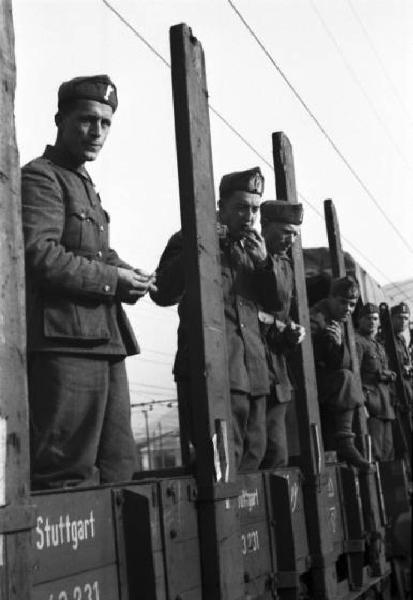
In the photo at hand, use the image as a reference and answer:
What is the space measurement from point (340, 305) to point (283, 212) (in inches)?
75.8

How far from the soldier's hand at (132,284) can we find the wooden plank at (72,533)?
95 centimetres

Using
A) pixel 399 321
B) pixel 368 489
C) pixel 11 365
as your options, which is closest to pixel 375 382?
pixel 399 321

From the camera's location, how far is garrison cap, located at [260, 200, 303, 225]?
5.38 m

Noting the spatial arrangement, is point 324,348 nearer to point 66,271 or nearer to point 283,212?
point 283,212

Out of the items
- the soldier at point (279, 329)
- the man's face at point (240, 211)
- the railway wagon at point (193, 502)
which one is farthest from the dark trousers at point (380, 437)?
the man's face at point (240, 211)

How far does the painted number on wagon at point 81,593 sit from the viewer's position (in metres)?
2.43

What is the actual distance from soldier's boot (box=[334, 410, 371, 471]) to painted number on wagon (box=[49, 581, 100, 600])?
452cm

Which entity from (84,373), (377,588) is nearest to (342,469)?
(377,588)

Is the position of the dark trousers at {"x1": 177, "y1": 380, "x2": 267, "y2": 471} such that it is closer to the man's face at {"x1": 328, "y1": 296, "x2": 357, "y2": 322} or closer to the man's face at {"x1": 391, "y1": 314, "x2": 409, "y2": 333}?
the man's face at {"x1": 328, "y1": 296, "x2": 357, "y2": 322}

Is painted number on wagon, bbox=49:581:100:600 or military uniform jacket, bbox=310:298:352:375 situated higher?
military uniform jacket, bbox=310:298:352:375

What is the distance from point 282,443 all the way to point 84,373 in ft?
6.78

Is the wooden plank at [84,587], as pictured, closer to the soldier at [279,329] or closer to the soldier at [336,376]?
the soldier at [279,329]

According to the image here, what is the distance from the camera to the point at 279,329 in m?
5.23

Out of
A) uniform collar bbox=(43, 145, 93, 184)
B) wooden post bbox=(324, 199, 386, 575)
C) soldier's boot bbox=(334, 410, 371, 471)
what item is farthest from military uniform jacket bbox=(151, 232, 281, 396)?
wooden post bbox=(324, 199, 386, 575)
